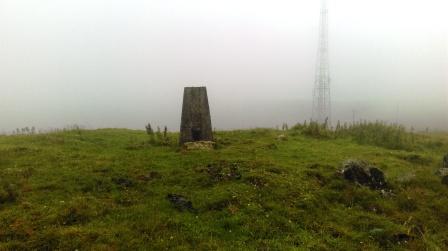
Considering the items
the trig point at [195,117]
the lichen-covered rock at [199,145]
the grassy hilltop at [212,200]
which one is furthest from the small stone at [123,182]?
the trig point at [195,117]

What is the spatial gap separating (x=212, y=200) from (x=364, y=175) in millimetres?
5825

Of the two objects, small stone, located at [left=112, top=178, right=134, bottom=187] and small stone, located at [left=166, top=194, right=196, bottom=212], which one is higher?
small stone, located at [left=112, top=178, right=134, bottom=187]

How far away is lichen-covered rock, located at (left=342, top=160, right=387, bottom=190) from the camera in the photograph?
16552mm

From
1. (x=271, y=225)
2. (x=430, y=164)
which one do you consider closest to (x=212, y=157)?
(x=271, y=225)

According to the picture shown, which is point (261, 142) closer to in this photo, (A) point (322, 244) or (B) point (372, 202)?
(B) point (372, 202)

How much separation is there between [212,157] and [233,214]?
5046 millimetres

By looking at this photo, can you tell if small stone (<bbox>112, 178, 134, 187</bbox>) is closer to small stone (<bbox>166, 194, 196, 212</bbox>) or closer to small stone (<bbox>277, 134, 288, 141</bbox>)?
small stone (<bbox>166, 194, 196, 212</bbox>)

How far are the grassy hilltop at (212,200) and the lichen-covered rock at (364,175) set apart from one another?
0.39 metres

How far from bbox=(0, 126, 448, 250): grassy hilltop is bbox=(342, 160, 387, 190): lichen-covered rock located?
1.28 ft

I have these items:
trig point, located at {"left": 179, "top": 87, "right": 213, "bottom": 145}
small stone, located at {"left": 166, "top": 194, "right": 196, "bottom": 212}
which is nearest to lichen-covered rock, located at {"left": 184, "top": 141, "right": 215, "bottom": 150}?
trig point, located at {"left": 179, "top": 87, "right": 213, "bottom": 145}

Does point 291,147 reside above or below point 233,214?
above

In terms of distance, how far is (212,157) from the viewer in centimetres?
1850

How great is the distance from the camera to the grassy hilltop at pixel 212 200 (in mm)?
12500

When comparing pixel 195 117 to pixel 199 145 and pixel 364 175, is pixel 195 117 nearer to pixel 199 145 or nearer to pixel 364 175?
pixel 199 145
